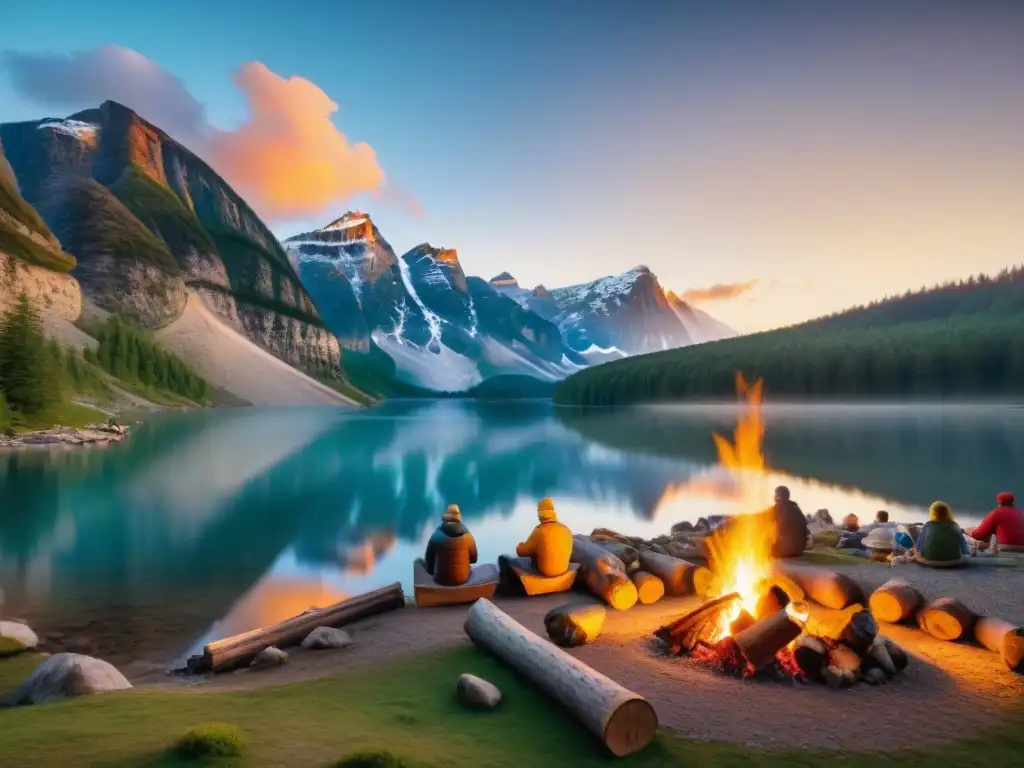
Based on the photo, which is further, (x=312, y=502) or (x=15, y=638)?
(x=312, y=502)

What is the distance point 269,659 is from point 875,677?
10.5 metres

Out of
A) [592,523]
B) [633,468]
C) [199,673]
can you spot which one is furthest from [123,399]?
[199,673]

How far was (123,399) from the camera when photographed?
396 ft

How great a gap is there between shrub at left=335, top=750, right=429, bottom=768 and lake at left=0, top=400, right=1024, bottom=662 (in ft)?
30.7

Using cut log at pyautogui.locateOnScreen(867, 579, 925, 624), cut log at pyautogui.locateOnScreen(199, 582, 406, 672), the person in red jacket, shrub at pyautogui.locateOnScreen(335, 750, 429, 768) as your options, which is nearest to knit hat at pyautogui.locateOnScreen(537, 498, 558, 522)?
cut log at pyautogui.locateOnScreen(199, 582, 406, 672)

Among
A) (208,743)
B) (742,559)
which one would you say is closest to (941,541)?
(742,559)

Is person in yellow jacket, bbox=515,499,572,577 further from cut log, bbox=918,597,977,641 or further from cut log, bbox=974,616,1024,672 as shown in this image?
cut log, bbox=974,616,1024,672

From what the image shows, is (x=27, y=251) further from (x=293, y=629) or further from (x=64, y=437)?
(x=293, y=629)

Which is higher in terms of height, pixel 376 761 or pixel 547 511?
pixel 547 511

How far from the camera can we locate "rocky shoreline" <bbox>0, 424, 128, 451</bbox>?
5697 cm

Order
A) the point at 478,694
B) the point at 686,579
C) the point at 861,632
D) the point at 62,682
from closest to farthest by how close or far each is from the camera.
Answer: the point at 478,694
the point at 62,682
the point at 861,632
the point at 686,579

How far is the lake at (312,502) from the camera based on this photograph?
59.3 feet

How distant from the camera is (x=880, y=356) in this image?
142250 mm

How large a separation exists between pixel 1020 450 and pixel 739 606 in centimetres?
6635
